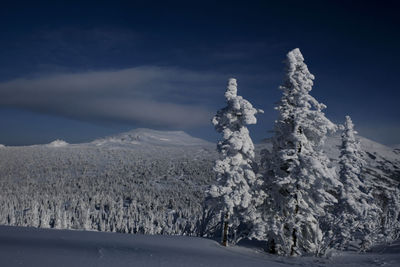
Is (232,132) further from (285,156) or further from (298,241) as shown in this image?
(298,241)

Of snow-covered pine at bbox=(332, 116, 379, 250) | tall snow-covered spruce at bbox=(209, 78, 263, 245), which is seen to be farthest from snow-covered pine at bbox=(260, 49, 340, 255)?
snow-covered pine at bbox=(332, 116, 379, 250)

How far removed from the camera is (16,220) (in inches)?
3917

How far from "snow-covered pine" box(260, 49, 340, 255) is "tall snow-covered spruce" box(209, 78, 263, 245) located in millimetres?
1623

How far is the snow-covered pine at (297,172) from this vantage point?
20.8m

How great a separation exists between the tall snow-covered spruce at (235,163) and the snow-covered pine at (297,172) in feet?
5.33

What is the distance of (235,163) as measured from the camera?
23.0 meters

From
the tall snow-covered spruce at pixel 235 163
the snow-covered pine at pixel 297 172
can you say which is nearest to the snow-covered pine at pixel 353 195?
the snow-covered pine at pixel 297 172

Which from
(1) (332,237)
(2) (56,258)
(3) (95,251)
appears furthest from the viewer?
(1) (332,237)

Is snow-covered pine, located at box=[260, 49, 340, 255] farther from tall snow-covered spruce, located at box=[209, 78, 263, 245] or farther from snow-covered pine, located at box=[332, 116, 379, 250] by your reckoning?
snow-covered pine, located at box=[332, 116, 379, 250]

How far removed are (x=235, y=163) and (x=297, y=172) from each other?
15.0 ft

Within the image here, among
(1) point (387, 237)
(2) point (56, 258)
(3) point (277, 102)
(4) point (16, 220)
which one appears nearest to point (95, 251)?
(2) point (56, 258)

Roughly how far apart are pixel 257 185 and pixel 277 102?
21.9 feet

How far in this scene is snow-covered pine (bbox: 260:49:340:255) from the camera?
2081cm

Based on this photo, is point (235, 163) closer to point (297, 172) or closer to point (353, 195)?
point (297, 172)
